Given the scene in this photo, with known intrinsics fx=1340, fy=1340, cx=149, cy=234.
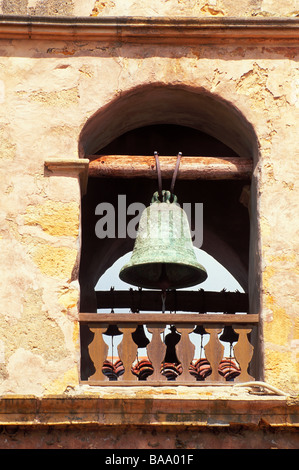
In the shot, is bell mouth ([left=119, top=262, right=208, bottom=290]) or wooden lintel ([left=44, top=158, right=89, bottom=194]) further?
bell mouth ([left=119, top=262, right=208, bottom=290])

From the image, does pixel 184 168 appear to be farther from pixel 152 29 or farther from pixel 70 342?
pixel 70 342

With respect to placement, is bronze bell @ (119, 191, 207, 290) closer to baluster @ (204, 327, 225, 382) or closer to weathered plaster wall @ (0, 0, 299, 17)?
baluster @ (204, 327, 225, 382)

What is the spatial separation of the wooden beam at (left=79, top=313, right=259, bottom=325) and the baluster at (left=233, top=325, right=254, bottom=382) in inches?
2.5

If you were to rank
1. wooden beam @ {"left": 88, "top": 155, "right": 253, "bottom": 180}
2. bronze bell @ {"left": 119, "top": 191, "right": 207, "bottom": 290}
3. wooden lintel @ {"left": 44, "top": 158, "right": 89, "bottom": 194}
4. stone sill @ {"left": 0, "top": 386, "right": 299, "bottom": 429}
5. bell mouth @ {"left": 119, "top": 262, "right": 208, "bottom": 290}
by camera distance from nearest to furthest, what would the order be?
1. stone sill @ {"left": 0, "top": 386, "right": 299, "bottom": 429}
2. bronze bell @ {"left": 119, "top": 191, "right": 207, "bottom": 290}
3. wooden lintel @ {"left": 44, "top": 158, "right": 89, "bottom": 194}
4. bell mouth @ {"left": 119, "top": 262, "right": 208, "bottom": 290}
5. wooden beam @ {"left": 88, "top": 155, "right": 253, "bottom": 180}

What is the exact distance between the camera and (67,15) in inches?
334

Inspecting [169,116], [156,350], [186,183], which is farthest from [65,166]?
[186,183]

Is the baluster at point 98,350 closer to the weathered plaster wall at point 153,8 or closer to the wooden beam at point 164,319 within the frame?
the wooden beam at point 164,319

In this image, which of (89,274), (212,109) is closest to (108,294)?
(89,274)

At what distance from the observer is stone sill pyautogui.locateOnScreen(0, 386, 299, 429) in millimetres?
6938

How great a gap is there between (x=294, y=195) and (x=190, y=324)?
1010 mm

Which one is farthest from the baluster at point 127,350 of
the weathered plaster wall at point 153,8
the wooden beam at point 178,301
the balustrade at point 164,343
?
the weathered plaster wall at point 153,8

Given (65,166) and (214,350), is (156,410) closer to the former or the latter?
(214,350)

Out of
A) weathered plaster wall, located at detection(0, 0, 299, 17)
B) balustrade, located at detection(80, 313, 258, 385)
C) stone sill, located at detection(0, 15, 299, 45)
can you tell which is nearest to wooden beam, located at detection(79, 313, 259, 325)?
balustrade, located at detection(80, 313, 258, 385)

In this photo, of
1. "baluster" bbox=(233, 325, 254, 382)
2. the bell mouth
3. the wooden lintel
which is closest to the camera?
"baluster" bbox=(233, 325, 254, 382)
